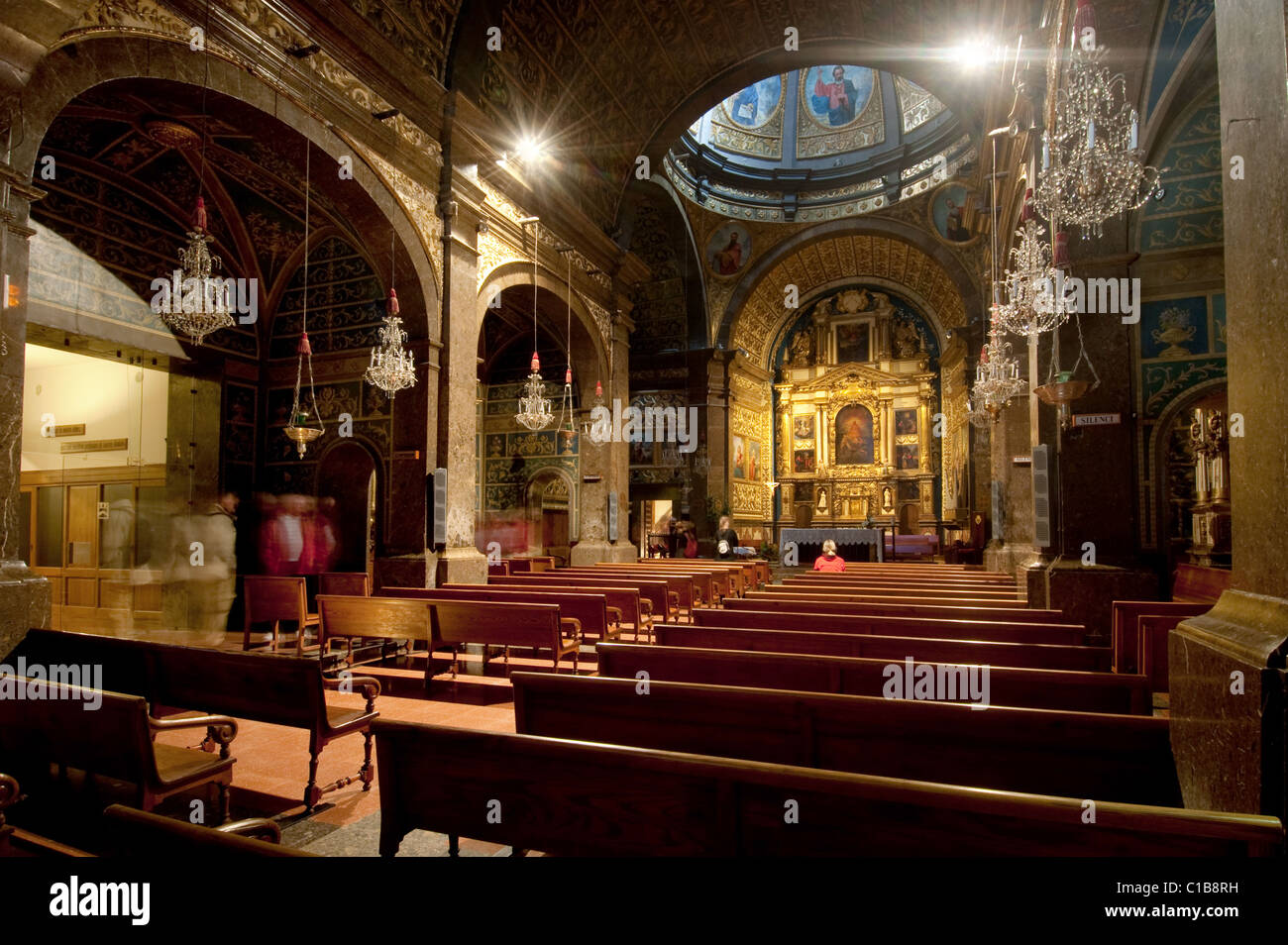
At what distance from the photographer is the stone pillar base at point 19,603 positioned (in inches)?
161

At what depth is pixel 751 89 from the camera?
66.3 feet

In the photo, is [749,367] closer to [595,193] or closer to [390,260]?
[595,193]

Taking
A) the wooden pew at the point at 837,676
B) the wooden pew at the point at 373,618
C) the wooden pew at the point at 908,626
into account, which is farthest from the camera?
the wooden pew at the point at 373,618

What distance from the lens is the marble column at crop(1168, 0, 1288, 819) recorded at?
1776 mm

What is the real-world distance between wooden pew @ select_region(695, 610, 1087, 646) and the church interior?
0.04 m

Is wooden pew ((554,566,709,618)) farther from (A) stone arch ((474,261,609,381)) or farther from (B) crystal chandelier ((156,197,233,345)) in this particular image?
(B) crystal chandelier ((156,197,233,345))

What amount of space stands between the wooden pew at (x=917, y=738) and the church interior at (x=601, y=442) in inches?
0.6

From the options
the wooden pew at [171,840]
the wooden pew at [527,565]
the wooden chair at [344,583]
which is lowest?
the wooden pew at [527,565]

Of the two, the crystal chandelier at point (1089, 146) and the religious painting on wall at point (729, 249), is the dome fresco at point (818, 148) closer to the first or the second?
the religious painting on wall at point (729, 249)

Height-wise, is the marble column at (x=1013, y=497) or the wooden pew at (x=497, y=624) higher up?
the marble column at (x=1013, y=497)

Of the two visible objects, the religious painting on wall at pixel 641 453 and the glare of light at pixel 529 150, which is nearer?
the glare of light at pixel 529 150

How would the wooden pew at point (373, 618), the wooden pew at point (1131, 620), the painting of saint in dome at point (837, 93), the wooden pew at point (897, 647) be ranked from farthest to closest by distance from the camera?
the painting of saint in dome at point (837, 93) → the wooden pew at point (373, 618) → the wooden pew at point (1131, 620) → the wooden pew at point (897, 647)

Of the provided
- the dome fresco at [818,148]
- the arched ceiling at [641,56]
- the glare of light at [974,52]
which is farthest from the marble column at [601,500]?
the glare of light at [974,52]
